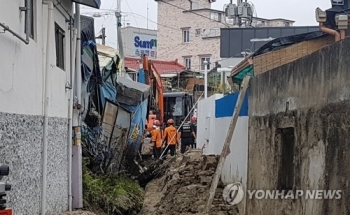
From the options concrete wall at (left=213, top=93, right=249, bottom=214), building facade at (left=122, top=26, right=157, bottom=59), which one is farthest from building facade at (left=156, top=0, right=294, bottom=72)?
concrete wall at (left=213, top=93, right=249, bottom=214)

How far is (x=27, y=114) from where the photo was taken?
766 cm

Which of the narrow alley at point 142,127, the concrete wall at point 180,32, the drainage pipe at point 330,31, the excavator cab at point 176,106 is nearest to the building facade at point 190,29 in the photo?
the concrete wall at point 180,32

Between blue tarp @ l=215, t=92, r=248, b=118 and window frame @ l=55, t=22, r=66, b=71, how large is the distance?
333 cm

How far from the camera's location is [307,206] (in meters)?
7.29

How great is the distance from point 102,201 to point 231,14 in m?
20.9

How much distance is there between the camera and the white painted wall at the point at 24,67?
6.67m

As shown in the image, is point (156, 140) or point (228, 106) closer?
point (228, 106)

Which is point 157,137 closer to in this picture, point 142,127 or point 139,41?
point 142,127

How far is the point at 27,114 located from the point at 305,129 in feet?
11.6

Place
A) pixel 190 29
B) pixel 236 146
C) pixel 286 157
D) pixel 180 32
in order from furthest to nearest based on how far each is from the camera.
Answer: pixel 180 32 → pixel 190 29 → pixel 236 146 → pixel 286 157

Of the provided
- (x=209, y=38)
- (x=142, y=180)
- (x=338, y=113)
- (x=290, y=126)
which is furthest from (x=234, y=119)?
(x=209, y=38)

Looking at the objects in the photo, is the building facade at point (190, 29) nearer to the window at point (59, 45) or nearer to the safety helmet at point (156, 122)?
the safety helmet at point (156, 122)

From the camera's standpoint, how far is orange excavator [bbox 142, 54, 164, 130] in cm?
2134

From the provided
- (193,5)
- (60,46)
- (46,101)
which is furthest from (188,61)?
(46,101)
